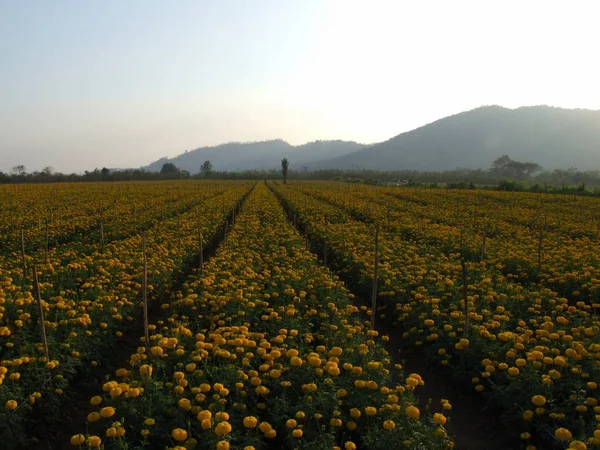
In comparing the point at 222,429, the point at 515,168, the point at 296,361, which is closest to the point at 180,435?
the point at 222,429

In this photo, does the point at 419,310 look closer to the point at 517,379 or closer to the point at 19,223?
the point at 517,379

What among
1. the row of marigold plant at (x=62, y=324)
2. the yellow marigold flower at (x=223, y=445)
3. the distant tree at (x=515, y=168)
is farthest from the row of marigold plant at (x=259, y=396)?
the distant tree at (x=515, y=168)

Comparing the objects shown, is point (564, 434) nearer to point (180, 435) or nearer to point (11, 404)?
point (180, 435)

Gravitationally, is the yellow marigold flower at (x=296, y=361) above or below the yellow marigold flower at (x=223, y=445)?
above

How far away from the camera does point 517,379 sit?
4.43 metres

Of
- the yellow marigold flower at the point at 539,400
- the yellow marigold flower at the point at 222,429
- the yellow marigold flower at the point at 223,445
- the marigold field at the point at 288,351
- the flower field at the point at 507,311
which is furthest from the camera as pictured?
the flower field at the point at 507,311

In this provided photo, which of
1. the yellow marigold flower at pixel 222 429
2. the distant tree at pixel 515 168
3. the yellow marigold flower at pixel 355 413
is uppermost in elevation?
the distant tree at pixel 515 168

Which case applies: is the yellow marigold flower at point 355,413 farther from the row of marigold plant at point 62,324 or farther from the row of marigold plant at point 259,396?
the row of marigold plant at point 62,324

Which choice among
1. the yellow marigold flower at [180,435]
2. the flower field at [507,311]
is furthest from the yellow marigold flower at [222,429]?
the flower field at [507,311]

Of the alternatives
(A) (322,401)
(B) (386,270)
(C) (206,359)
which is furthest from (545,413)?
(B) (386,270)

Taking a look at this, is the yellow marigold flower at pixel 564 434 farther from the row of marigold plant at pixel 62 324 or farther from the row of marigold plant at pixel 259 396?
the row of marigold plant at pixel 62 324

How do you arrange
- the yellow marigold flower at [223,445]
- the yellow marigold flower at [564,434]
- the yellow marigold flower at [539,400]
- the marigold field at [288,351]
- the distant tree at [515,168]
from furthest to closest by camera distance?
the distant tree at [515,168] < the yellow marigold flower at [539,400] < the marigold field at [288,351] < the yellow marigold flower at [564,434] < the yellow marigold flower at [223,445]

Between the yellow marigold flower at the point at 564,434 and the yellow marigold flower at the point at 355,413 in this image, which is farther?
the yellow marigold flower at the point at 355,413

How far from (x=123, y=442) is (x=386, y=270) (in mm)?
6188
